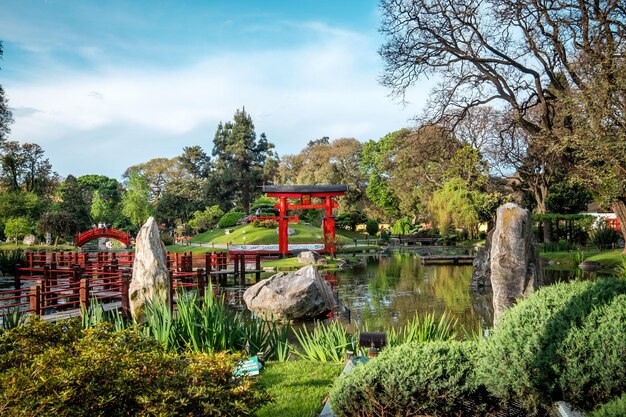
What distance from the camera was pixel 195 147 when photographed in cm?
6556

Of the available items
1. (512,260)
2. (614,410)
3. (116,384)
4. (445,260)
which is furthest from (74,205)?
(614,410)

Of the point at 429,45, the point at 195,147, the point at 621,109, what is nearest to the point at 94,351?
the point at 429,45

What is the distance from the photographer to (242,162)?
58750 mm

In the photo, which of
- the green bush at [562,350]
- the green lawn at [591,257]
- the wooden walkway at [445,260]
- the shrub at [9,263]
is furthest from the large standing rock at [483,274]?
the shrub at [9,263]

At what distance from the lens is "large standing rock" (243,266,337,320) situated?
493 inches

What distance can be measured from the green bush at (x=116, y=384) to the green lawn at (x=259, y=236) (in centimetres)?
3353

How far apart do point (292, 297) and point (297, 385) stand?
6946mm

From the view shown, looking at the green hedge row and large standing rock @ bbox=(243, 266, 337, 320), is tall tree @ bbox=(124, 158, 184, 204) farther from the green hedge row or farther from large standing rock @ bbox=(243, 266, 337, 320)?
the green hedge row

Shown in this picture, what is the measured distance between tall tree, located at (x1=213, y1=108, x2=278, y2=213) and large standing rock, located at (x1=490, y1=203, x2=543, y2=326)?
162 ft

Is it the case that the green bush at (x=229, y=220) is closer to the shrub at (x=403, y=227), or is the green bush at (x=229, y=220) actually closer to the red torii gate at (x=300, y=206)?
the red torii gate at (x=300, y=206)

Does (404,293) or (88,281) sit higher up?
(88,281)

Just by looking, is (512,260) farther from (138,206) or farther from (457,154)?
(138,206)

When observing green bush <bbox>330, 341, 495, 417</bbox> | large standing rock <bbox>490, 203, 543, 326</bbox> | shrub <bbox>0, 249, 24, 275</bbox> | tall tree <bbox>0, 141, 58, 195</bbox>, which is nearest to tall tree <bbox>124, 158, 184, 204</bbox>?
tall tree <bbox>0, 141, 58, 195</bbox>

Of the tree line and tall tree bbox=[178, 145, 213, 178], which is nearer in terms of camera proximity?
the tree line
